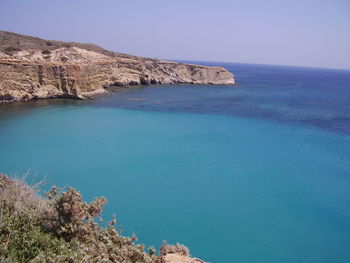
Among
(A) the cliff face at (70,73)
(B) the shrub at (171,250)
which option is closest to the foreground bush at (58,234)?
(B) the shrub at (171,250)

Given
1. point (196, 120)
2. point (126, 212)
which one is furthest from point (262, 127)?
point (126, 212)

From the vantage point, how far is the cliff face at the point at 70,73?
1207 inches

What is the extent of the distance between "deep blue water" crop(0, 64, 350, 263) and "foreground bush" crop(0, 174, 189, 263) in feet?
14.2

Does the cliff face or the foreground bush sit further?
the cliff face

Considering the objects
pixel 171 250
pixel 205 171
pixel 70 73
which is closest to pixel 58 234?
pixel 171 250

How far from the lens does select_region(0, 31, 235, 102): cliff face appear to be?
30.7 metres

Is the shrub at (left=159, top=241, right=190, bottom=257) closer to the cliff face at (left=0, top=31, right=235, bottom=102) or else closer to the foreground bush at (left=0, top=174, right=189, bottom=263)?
the foreground bush at (left=0, top=174, right=189, bottom=263)

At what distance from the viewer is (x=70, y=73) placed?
112ft

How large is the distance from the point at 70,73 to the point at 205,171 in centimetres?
2513

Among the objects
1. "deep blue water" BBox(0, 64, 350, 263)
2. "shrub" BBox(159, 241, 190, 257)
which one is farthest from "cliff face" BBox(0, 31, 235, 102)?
"shrub" BBox(159, 241, 190, 257)

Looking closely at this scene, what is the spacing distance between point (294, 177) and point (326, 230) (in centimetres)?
478

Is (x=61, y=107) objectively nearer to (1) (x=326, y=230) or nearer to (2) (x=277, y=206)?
(2) (x=277, y=206)

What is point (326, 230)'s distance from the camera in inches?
442

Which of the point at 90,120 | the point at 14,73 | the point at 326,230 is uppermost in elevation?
the point at 14,73
